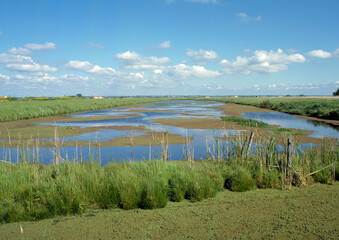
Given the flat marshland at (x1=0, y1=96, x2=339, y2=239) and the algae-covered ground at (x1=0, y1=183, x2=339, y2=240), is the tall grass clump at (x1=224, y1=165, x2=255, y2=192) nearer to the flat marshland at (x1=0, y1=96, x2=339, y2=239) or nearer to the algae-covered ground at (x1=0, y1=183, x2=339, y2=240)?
the flat marshland at (x1=0, y1=96, x2=339, y2=239)

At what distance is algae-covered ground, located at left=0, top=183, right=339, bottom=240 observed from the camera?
194 inches

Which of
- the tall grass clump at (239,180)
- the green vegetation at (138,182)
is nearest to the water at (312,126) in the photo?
the green vegetation at (138,182)

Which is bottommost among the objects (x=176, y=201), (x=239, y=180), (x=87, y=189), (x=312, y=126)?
(x=176, y=201)

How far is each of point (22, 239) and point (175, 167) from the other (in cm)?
414

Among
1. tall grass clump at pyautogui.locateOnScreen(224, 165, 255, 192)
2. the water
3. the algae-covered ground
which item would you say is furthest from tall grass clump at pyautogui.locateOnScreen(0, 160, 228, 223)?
the water

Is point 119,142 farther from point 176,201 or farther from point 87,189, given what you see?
point 176,201

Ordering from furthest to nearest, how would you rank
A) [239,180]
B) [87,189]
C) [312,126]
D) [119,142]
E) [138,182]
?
[312,126], [119,142], [239,180], [138,182], [87,189]

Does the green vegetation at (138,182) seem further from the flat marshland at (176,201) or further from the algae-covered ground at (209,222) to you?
the algae-covered ground at (209,222)

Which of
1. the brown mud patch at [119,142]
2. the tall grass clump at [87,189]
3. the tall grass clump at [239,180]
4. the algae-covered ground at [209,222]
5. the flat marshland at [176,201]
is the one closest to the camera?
the algae-covered ground at [209,222]

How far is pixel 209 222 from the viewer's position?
539cm

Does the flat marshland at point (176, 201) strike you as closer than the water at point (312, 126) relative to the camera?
Yes

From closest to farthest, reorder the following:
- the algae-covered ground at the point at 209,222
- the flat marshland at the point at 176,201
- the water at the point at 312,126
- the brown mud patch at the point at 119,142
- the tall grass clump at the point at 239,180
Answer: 1. the algae-covered ground at the point at 209,222
2. the flat marshland at the point at 176,201
3. the tall grass clump at the point at 239,180
4. the brown mud patch at the point at 119,142
5. the water at the point at 312,126

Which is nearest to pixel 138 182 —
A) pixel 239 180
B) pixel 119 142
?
pixel 239 180

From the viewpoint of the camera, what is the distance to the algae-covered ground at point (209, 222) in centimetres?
493
